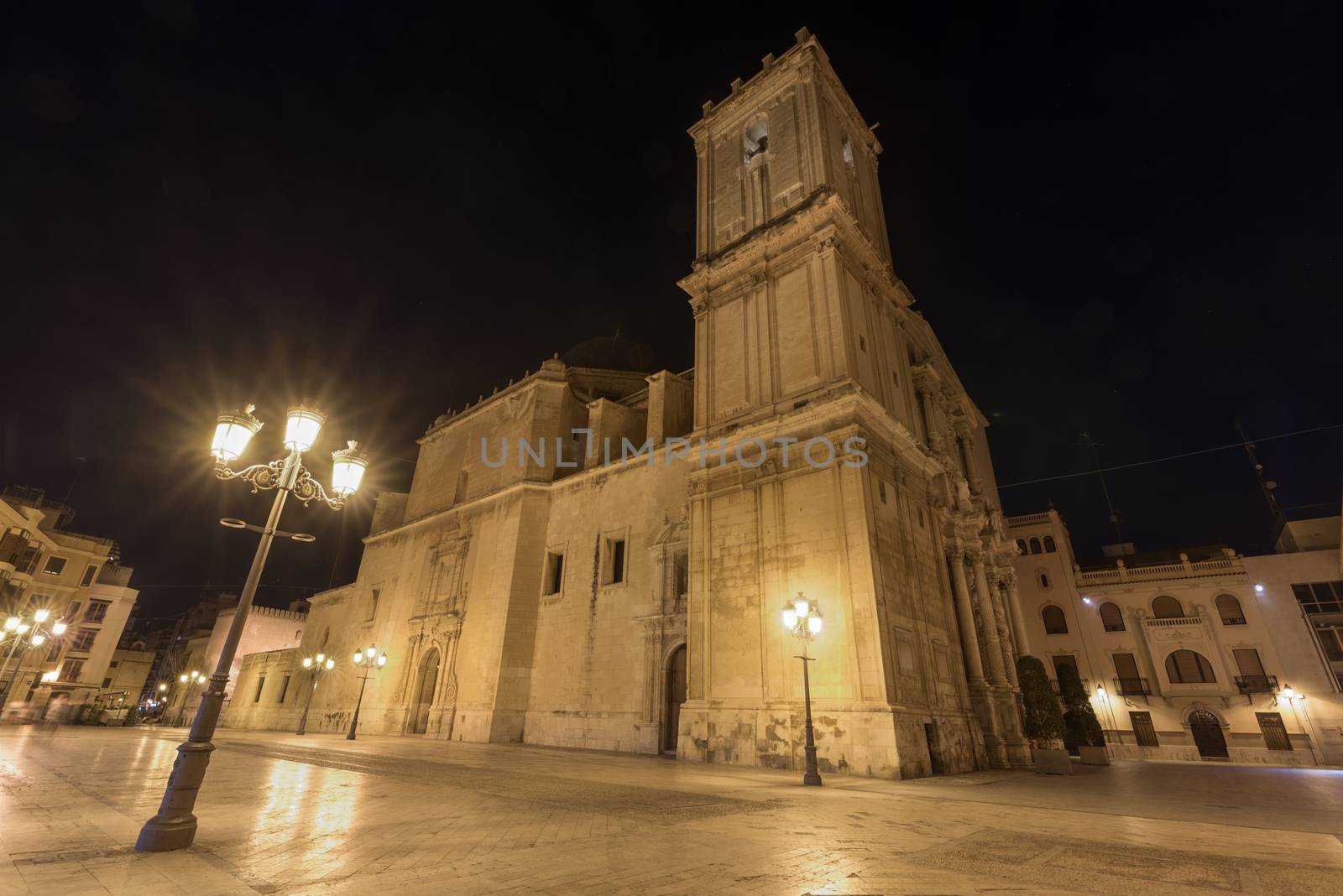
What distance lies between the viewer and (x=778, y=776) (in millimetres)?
11164

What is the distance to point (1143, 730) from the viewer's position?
27.5m

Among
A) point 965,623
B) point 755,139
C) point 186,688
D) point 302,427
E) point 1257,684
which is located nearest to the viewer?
point 302,427

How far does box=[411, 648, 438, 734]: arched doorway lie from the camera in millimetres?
22578

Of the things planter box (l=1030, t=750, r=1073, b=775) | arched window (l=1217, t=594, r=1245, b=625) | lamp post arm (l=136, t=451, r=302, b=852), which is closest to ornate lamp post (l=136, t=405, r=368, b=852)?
lamp post arm (l=136, t=451, r=302, b=852)

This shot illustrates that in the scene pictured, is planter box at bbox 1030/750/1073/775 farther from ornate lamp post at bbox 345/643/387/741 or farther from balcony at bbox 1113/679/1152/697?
ornate lamp post at bbox 345/643/387/741

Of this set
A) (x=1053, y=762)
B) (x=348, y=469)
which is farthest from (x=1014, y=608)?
(x=348, y=469)

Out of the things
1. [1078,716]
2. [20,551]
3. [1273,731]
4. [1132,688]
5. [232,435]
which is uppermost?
[20,551]

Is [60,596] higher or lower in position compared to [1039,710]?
higher

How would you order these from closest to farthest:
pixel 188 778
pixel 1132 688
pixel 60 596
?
pixel 188 778, pixel 1132 688, pixel 60 596

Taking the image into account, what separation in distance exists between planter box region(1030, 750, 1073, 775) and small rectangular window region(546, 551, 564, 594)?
14793mm

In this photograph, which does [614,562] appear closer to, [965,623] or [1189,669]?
[965,623]

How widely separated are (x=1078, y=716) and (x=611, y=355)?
2416cm

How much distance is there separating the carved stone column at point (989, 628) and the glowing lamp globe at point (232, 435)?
1974 cm

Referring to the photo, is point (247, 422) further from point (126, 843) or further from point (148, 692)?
point (148, 692)
